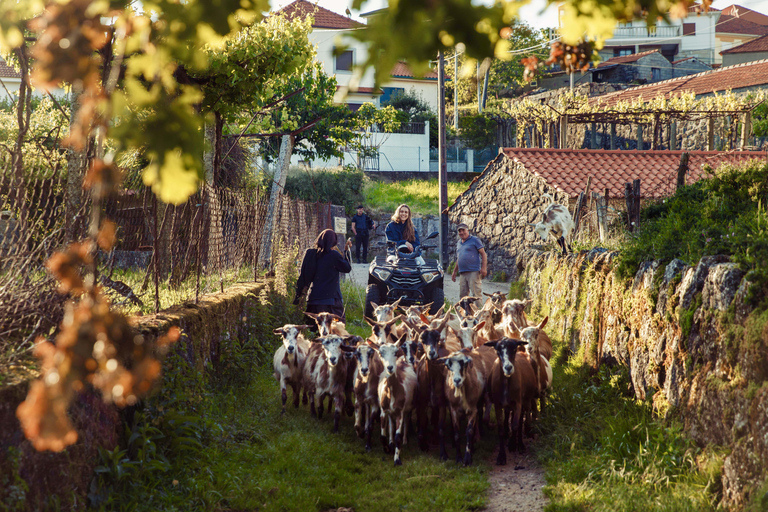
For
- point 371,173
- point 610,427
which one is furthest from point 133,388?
point 371,173

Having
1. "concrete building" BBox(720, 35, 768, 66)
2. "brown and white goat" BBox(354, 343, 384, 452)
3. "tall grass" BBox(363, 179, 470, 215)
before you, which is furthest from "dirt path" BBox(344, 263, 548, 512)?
"concrete building" BBox(720, 35, 768, 66)

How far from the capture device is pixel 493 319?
9938 millimetres

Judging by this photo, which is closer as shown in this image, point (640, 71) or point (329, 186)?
point (329, 186)

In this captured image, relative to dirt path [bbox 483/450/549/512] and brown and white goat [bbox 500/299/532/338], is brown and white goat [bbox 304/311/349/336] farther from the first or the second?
dirt path [bbox 483/450/549/512]

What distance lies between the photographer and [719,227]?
19.9 ft

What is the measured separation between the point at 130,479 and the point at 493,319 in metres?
6.53

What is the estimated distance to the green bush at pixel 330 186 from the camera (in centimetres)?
2956

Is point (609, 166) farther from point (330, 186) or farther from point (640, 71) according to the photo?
point (640, 71)

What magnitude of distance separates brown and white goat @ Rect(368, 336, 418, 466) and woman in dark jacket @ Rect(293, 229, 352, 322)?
3156mm

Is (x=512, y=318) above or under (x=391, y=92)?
under

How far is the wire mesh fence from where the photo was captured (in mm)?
4461

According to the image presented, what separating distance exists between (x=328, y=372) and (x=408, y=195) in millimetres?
25597

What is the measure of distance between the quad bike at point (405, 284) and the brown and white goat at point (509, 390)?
18.6ft

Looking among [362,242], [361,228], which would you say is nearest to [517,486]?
[361,228]
